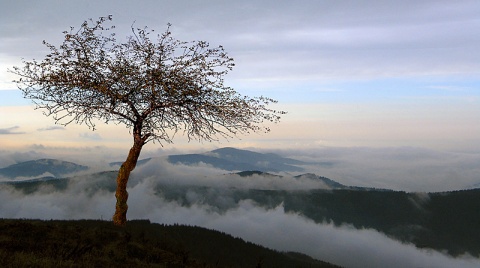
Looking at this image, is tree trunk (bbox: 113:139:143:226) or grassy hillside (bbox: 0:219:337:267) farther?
tree trunk (bbox: 113:139:143:226)

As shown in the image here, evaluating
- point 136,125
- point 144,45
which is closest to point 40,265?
point 136,125

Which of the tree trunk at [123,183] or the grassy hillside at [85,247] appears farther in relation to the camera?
the tree trunk at [123,183]

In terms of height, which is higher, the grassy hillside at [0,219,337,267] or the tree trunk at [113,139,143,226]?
the tree trunk at [113,139,143,226]

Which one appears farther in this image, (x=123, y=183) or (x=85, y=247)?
(x=123, y=183)

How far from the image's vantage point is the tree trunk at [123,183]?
28.5 metres

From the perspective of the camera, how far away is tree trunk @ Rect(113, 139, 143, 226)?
2849 centimetres

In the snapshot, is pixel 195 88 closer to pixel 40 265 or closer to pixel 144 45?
pixel 144 45

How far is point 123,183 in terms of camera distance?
28.8 meters

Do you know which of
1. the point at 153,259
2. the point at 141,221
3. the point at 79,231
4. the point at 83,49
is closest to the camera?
the point at 153,259

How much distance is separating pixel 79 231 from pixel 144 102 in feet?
32.8

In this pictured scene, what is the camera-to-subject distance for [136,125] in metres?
29.6

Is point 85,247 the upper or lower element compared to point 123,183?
lower

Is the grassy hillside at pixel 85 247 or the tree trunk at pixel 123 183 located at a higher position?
the tree trunk at pixel 123 183

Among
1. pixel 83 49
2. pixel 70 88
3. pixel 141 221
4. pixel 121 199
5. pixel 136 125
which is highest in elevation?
pixel 83 49
